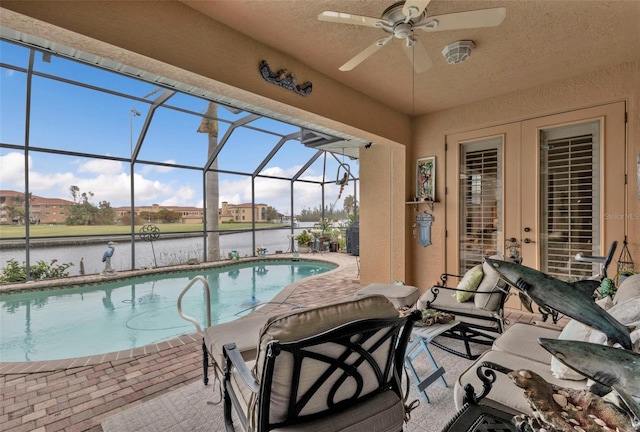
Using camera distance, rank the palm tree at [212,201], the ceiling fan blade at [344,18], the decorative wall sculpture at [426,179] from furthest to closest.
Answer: the palm tree at [212,201], the decorative wall sculpture at [426,179], the ceiling fan blade at [344,18]

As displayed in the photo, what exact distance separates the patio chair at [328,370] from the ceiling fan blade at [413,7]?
1858 mm

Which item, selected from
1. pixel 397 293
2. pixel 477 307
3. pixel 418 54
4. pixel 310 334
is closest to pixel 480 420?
pixel 310 334

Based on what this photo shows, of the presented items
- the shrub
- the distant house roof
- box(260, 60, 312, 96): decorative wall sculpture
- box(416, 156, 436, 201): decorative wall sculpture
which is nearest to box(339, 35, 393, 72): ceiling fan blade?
box(260, 60, 312, 96): decorative wall sculpture

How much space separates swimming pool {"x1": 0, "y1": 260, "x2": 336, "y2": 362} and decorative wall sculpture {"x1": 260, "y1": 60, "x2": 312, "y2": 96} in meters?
3.58

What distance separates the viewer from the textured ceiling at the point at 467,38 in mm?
2463

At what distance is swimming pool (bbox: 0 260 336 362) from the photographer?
390cm

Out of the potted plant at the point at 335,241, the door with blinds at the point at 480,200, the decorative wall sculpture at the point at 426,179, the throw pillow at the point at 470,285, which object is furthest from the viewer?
the potted plant at the point at 335,241

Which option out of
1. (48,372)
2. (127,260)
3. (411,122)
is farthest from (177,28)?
(127,260)

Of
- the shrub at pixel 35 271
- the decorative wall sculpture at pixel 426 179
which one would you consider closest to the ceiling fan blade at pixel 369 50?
the decorative wall sculpture at pixel 426 179

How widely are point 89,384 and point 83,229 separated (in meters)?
6.00

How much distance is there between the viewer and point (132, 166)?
7.05 metres

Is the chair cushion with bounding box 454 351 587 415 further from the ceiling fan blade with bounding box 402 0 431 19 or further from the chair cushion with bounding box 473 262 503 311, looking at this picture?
the ceiling fan blade with bounding box 402 0 431 19

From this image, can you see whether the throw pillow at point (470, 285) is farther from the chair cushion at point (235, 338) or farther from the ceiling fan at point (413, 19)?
the ceiling fan at point (413, 19)

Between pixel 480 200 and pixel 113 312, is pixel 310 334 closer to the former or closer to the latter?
pixel 480 200
